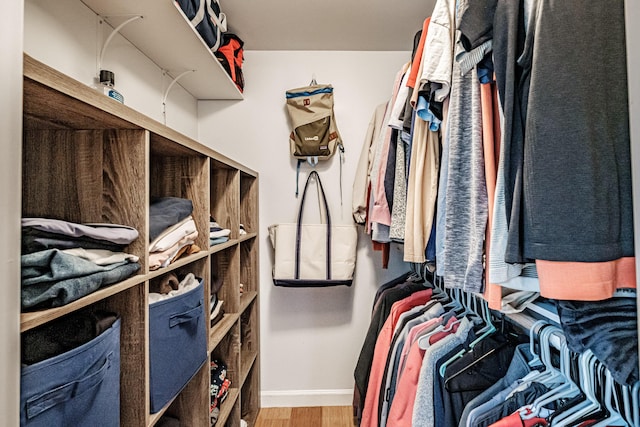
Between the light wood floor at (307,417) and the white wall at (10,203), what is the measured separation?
77.5 inches

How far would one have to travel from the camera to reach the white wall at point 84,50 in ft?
3.69

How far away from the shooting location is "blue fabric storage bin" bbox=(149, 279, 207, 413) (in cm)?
99

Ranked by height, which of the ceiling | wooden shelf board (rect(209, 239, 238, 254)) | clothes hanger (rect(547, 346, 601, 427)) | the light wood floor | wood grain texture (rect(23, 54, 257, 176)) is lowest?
the light wood floor

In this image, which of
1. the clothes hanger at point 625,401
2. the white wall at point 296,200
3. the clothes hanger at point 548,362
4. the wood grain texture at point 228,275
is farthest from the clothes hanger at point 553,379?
the white wall at point 296,200

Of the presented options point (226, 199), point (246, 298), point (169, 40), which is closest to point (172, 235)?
point (226, 199)

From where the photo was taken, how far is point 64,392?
2.09ft

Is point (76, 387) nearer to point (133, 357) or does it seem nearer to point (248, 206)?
point (133, 357)

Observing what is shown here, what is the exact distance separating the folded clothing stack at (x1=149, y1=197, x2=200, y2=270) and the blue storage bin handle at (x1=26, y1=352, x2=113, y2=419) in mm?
323

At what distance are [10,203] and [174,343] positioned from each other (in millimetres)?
679

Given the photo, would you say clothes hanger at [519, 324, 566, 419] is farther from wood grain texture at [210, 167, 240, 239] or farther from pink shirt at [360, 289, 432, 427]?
wood grain texture at [210, 167, 240, 239]

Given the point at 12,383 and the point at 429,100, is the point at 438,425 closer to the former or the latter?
the point at 429,100

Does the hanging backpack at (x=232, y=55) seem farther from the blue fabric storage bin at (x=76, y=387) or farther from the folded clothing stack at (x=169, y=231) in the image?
the blue fabric storage bin at (x=76, y=387)

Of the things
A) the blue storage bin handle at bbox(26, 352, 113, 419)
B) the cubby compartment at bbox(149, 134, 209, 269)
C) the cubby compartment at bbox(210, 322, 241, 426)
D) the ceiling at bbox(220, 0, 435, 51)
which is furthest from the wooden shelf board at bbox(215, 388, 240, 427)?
the ceiling at bbox(220, 0, 435, 51)

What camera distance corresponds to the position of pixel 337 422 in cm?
225
